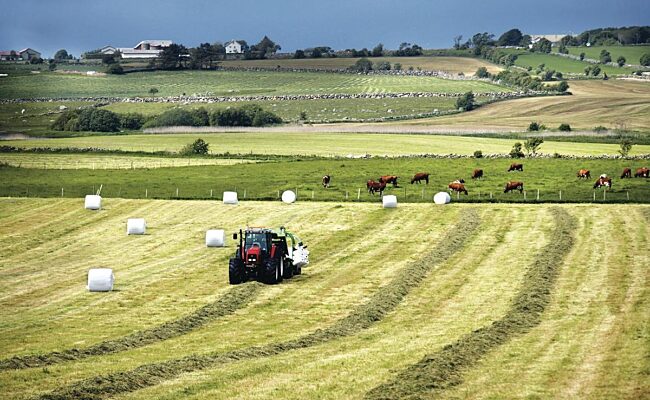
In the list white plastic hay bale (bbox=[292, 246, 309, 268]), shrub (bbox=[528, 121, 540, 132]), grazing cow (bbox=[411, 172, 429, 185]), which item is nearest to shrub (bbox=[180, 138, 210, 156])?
grazing cow (bbox=[411, 172, 429, 185])

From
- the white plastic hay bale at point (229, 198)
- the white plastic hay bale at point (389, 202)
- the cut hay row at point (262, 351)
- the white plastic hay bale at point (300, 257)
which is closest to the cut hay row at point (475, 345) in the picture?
the cut hay row at point (262, 351)

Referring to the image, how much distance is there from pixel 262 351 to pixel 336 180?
53468 millimetres

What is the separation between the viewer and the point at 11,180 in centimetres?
8712

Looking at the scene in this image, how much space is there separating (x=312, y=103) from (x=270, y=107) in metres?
9.83

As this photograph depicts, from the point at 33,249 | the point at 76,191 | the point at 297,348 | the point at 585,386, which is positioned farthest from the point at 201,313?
the point at 76,191

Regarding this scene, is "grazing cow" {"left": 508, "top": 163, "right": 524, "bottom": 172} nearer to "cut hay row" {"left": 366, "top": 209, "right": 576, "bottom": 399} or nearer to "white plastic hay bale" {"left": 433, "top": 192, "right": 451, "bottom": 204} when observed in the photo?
"white plastic hay bale" {"left": 433, "top": 192, "right": 451, "bottom": 204}

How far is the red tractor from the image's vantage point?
43406mm

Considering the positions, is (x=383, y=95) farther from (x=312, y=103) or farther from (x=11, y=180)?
(x=11, y=180)

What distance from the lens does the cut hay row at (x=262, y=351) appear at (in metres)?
26.6

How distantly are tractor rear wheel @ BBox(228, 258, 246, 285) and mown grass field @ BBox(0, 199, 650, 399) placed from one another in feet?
3.15

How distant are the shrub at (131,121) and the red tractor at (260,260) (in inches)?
4251

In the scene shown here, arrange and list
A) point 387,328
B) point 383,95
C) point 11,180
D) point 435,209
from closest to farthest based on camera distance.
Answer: point 387,328, point 435,209, point 11,180, point 383,95

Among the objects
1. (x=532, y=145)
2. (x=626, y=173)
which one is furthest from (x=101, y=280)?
(x=532, y=145)

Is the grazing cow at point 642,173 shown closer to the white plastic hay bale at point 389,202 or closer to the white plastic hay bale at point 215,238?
the white plastic hay bale at point 389,202
